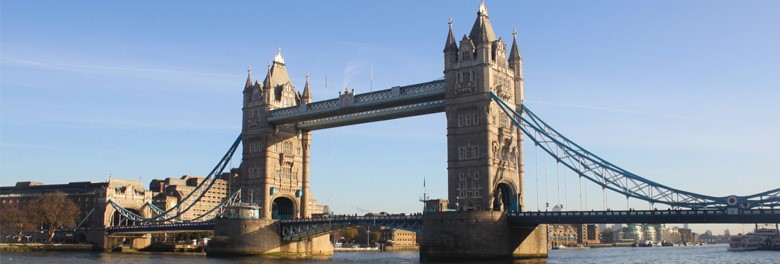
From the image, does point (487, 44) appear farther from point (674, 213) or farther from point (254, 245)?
point (254, 245)

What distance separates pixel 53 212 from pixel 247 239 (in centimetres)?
6435

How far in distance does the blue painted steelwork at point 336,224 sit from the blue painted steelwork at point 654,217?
499 inches

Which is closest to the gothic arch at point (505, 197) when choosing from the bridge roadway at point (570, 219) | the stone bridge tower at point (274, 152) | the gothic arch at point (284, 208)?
the bridge roadway at point (570, 219)

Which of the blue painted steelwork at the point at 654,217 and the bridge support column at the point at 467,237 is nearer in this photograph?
the blue painted steelwork at the point at 654,217

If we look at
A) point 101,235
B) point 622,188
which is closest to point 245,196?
point 101,235

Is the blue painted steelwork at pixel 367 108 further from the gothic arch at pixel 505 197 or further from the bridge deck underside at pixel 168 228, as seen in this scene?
the bridge deck underside at pixel 168 228

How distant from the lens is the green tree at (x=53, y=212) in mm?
149625

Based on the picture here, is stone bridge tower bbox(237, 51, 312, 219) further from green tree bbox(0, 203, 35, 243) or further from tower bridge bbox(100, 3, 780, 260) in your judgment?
green tree bbox(0, 203, 35, 243)

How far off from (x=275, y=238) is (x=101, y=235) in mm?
46055

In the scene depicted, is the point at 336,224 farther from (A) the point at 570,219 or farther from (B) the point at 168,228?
(B) the point at 168,228

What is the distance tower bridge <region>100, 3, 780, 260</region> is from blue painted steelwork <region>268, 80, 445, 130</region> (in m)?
0.15

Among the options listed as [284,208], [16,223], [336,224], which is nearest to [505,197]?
[336,224]

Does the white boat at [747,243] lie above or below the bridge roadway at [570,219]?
below

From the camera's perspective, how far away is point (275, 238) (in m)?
106
